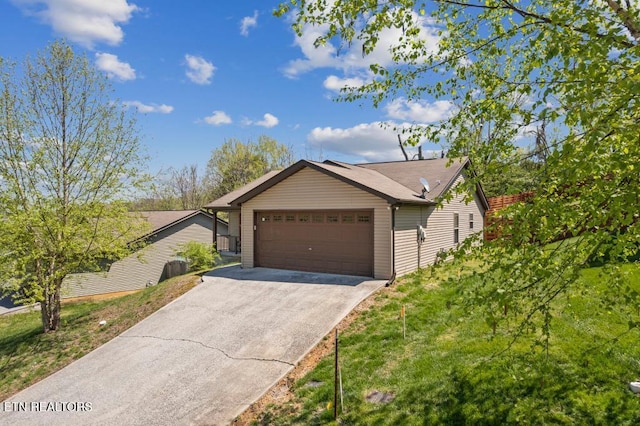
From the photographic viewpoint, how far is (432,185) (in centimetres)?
1462

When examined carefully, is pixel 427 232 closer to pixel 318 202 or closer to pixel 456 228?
pixel 456 228

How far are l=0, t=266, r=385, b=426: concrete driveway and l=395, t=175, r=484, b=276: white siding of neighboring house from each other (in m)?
1.67

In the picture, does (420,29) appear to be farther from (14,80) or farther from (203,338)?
(14,80)

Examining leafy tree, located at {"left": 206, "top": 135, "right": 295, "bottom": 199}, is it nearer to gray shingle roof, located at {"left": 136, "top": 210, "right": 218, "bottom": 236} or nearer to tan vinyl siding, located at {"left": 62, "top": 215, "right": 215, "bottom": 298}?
gray shingle roof, located at {"left": 136, "top": 210, "right": 218, "bottom": 236}

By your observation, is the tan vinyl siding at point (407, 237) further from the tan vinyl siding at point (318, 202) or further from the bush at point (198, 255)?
the bush at point (198, 255)

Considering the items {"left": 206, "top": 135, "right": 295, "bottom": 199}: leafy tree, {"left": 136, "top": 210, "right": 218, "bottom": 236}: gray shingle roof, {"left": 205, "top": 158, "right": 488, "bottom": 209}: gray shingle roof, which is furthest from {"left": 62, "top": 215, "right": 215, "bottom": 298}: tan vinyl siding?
{"left": 206, "top": 135, "right": 295, "bottom": 199}: leafy tree

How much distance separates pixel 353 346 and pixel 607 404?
4078 millimetres

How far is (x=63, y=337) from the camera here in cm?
1091

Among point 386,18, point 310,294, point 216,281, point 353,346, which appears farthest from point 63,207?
point 386,18

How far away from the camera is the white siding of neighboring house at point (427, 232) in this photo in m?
11.9

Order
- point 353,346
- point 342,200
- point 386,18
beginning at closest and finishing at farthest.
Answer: point 386,18, point 353,346, point 342,200

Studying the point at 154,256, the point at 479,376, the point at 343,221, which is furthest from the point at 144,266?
the point at 479,376

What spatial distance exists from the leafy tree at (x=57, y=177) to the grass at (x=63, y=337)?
928 millimetres

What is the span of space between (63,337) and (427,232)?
1250cm
